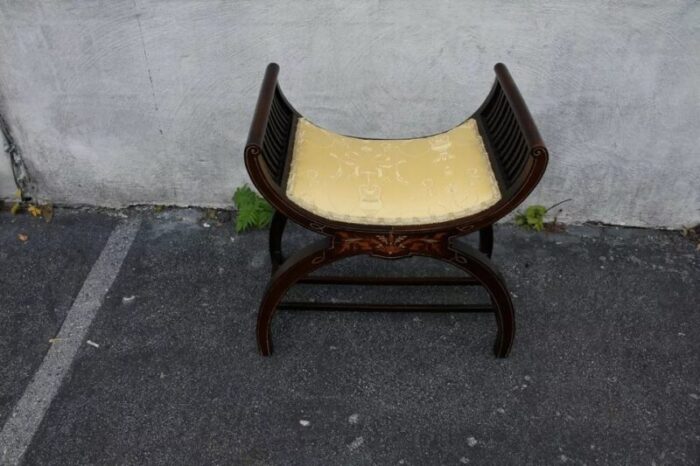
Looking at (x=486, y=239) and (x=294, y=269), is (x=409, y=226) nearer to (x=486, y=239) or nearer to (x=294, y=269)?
(x=294, y=269)

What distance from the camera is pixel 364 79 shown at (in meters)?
2.56

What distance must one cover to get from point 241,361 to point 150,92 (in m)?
1.28

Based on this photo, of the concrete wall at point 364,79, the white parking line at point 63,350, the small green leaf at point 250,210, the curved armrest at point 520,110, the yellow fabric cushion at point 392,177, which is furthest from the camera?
the small green leaf at point 250,210

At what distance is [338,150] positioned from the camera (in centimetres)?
219

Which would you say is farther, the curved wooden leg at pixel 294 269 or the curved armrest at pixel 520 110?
the curved wooden leg at pixel 294 269

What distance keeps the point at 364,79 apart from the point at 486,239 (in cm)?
87

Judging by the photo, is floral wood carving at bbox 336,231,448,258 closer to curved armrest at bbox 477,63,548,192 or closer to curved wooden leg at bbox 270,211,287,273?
curved armrest at bbox 477,63,548,192

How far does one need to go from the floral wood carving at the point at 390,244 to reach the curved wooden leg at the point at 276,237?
1.78 feet

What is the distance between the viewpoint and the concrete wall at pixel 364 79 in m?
2.40

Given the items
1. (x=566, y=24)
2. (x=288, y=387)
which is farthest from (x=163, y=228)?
(x=566, y=24)

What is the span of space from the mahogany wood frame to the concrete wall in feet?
1.19

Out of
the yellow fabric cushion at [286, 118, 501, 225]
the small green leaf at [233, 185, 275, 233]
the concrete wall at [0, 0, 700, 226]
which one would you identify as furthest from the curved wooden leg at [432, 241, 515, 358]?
the small green leaf at [233, 185, 275, 233]

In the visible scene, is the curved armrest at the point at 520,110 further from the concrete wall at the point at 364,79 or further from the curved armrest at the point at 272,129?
the curved armrest at the point at 272,129

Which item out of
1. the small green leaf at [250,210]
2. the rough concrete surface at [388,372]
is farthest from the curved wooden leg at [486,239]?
the small green leaf at [250,210]
